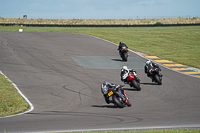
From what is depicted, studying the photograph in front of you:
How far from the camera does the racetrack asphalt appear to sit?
10031 millimetres

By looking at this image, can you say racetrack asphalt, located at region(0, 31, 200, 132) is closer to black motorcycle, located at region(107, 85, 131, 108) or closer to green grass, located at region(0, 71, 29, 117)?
black motorcycle, located at region(107, 85, 131, 108)

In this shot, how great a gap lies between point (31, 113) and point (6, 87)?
5.07 meters

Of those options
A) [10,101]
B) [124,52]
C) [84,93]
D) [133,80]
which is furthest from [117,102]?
[124,52]

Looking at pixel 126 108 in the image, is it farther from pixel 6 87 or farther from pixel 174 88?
pixel 6 87

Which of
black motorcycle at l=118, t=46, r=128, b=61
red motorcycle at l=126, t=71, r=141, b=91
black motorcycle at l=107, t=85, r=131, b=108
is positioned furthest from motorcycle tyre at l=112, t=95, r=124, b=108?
black motorcycle at l=118, t=46, r=128, b=61

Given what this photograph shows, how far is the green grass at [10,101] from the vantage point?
40.1 ft

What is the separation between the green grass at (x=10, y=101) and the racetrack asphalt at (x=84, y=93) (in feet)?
1.90

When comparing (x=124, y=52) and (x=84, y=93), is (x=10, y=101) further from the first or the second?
(x=124, y=52)

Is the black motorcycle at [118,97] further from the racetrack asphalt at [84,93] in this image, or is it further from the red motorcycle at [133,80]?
the red motorcycle at [133,80]

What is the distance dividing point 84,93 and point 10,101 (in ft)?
13.0

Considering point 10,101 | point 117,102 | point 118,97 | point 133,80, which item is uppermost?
point 133,80

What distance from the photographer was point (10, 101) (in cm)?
1356

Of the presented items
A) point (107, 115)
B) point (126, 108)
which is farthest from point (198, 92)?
point (107, 115)

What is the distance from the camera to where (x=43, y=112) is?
11945mm
